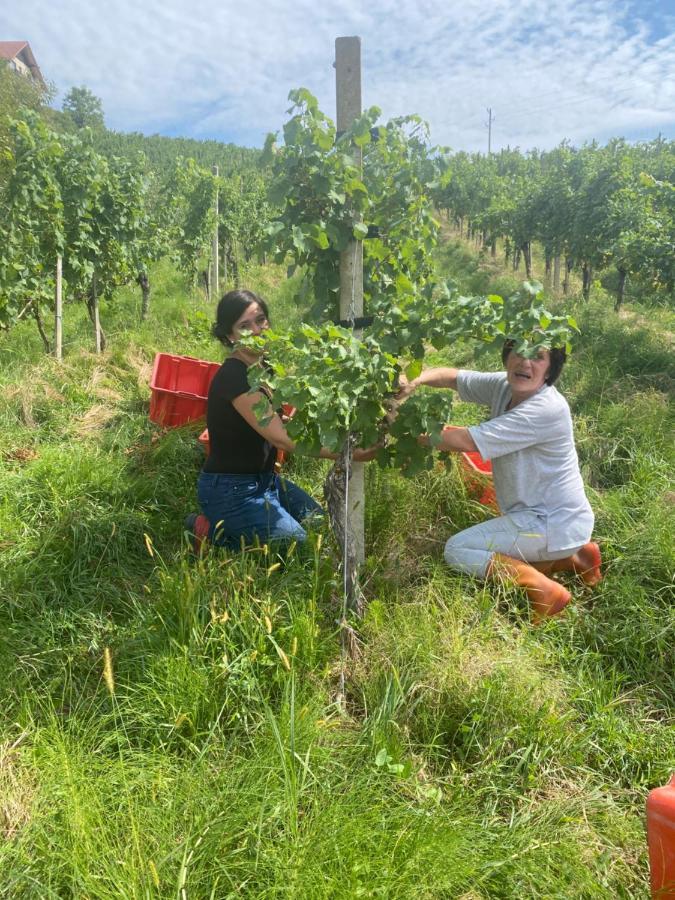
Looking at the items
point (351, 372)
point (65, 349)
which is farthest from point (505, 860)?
point (65, 349)

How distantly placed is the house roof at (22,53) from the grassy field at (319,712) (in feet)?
212

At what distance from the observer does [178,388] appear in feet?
16.3

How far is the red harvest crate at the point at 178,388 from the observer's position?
448 cm

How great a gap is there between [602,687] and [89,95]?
65.6 m

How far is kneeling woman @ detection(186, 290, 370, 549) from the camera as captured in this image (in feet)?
8.87

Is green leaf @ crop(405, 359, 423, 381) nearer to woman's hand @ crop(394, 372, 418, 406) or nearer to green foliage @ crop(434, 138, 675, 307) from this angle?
woman's hand @ crop(394, 372, 418, 406)

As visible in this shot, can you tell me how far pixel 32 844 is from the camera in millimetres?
1527

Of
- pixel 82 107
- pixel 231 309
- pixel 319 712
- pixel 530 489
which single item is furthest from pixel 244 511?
pixel 82 107

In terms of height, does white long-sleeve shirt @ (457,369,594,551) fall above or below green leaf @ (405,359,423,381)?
below

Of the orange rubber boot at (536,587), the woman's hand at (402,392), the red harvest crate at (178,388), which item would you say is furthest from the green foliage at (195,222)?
the orange rubber boot at (536,587)

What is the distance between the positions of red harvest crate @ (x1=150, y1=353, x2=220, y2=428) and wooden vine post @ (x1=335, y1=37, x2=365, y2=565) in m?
2.32

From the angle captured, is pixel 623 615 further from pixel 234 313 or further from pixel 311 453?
pixel 234 313

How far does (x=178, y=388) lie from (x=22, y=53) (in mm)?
71455

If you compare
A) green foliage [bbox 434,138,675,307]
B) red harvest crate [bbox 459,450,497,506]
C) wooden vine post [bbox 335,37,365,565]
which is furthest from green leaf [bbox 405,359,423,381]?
green foliage [bbox 434,138,675,307]
